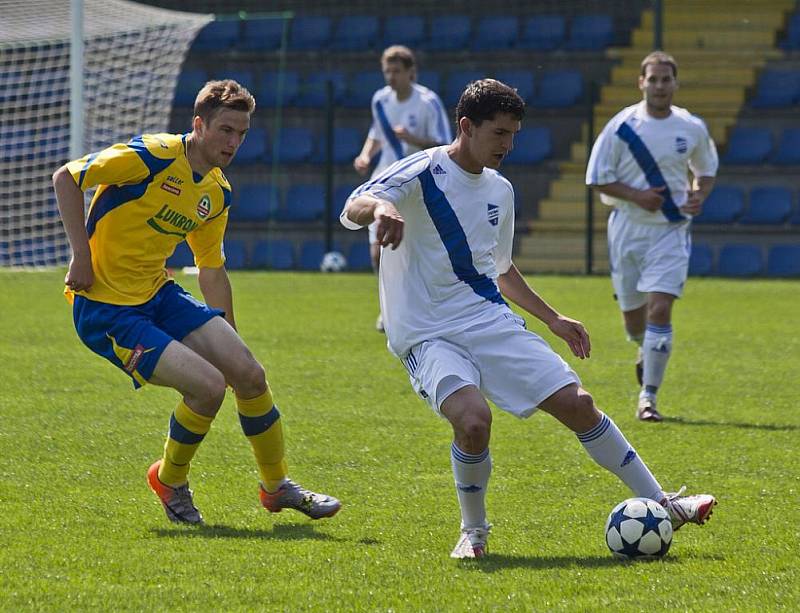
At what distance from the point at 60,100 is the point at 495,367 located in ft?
48.4

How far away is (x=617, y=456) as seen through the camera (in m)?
4.86

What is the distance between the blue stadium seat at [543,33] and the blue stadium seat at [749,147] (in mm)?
3273

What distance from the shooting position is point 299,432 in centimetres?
734

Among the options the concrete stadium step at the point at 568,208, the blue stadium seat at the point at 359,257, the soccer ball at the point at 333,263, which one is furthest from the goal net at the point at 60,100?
the concrete stadium step at the point at 568,208

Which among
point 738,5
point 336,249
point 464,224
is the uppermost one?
point 738,5

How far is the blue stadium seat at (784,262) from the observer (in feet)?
63.4

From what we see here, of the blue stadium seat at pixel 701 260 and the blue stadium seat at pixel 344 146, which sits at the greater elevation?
the blue stadium seat at pixel 344 146

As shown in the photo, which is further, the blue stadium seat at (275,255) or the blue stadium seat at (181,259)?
the blue stadium seat at (275,255)

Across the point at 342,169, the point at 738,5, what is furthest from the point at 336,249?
the point at 738,5

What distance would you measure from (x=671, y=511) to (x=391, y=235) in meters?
1.52

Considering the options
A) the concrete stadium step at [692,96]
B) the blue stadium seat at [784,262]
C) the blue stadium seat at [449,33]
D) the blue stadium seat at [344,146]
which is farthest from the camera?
the blue stadium seat at [449,33]

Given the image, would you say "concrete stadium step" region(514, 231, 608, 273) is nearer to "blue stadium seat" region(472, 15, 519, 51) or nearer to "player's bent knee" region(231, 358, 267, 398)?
"blue stadium seat" region(472, 15, 519, 51)

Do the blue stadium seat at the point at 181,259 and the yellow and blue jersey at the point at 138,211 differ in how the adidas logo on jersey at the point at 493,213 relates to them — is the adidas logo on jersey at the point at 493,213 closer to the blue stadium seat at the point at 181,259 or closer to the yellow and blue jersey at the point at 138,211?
the yellow and blue jersey at the point at 138,211

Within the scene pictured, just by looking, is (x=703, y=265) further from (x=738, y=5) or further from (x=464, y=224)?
(x=464, y=224)
